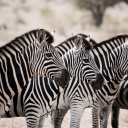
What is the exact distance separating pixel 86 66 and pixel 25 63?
4.76ft

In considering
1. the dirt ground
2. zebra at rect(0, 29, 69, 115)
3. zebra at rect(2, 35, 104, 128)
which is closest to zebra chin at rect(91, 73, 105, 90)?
zebra at rect(2, 35, 104, 128)

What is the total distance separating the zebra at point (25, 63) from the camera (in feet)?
18.8

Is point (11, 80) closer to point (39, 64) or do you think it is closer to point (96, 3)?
point (39, 64)

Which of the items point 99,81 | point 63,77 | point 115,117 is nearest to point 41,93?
point 63,77

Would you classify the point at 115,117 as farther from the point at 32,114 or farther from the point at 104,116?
the point at 32,114

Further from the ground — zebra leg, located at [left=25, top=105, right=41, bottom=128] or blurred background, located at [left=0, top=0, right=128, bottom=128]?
blurred background, located at [left=0, top=0, right=128, bottom=128]

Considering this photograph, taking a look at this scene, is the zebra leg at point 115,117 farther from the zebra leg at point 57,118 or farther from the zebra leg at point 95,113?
the zebra leg at point 57,118

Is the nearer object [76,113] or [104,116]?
[76,113]

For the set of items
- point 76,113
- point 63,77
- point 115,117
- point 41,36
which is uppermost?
point 41,36

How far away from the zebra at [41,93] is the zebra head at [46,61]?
30.9 inches

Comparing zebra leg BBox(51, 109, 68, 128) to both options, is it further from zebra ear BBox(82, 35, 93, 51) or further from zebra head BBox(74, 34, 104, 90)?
zebra ear BBox(82, 35, 93, 51)

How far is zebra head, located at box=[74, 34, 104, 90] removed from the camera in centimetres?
661

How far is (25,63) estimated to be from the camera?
5809mm

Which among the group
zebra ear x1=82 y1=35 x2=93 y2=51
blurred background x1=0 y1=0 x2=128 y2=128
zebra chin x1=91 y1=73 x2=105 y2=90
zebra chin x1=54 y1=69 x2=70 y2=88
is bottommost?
zebra chin x1=54 y1=69 x2=70 y2=88
